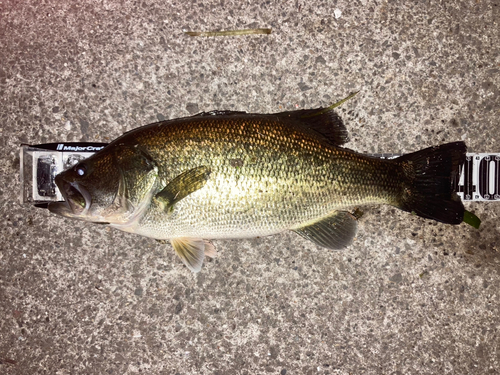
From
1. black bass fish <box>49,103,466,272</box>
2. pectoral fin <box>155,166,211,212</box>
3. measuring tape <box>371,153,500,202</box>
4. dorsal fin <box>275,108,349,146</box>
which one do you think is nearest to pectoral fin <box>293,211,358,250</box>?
black bass fish <box>49,103,466,272</box>

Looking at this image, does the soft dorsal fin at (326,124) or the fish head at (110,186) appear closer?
the fish head at (110,186)

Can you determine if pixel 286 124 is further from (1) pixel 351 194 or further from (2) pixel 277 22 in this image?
(2) pixel 277 22

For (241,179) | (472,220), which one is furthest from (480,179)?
(241,179)

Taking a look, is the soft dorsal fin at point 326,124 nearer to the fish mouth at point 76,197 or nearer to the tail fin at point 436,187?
the tail fin at point 436,187

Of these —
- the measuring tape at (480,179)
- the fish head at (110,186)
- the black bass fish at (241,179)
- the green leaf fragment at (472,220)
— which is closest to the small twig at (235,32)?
the black bass fish at (241,179)

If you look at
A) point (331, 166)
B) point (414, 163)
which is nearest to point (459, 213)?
point (414, 163)

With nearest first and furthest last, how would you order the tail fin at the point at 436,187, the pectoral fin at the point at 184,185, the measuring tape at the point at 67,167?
the pectoral fin at the point at 184,185
the tail fin at the point at 436,187
the measuring tape at the point at 67,167

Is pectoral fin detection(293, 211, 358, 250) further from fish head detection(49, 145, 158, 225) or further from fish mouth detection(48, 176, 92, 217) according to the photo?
fish mouth detection(48, 176, 92, 217)

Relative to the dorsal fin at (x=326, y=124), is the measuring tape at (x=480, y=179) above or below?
below
